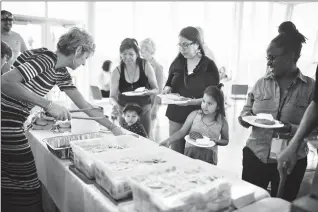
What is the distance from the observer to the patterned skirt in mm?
1363

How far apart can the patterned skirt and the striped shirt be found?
0.04 metres

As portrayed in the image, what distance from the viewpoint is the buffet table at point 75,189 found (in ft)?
3.53

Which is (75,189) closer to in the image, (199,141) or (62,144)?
(62,144)

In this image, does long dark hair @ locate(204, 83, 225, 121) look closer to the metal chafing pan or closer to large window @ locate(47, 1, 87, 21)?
the metal chafing pan

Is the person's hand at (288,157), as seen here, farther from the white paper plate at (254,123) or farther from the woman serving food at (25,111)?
the woman serving food at (25,111)

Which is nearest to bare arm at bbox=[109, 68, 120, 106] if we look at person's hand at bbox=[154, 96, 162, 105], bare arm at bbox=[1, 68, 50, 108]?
person's hand at bbox=[154, 96, 162, 105]

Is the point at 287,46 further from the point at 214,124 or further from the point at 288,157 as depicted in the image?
the point at 214,124

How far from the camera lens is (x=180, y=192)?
879 millimetres

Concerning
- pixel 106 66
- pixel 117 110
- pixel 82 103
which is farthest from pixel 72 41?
pixel 106 66

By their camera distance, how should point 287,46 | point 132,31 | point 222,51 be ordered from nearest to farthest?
point 287,46
point 132,31
point 222,51

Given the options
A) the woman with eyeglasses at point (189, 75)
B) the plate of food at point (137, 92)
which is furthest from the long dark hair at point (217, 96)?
the plate of food at point (137, 92)

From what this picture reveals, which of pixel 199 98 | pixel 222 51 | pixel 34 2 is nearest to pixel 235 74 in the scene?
pixel 222 51

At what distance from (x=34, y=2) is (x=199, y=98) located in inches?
199

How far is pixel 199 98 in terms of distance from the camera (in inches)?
86.5
